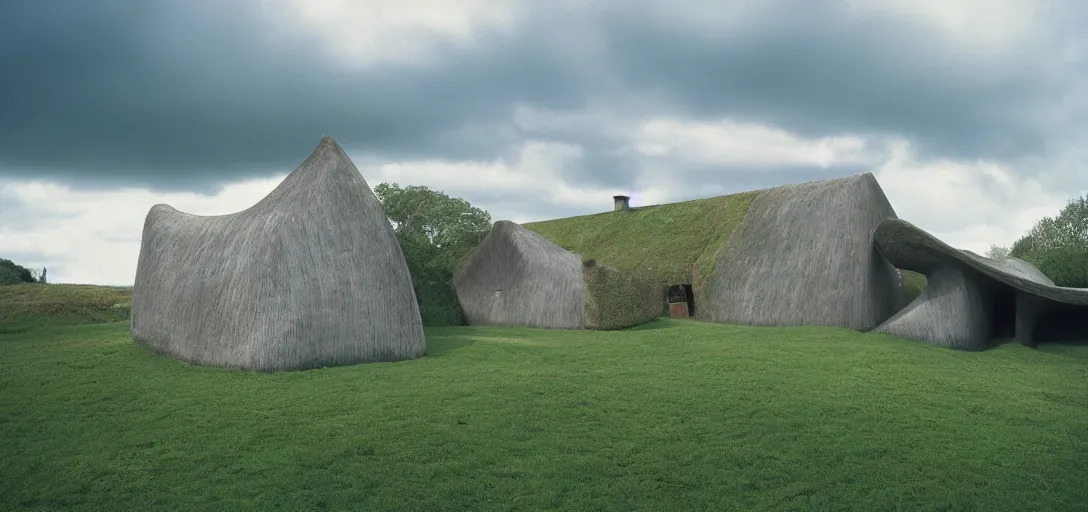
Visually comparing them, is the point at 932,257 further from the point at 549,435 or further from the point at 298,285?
the point at 298,285

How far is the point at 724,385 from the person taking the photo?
13.1m

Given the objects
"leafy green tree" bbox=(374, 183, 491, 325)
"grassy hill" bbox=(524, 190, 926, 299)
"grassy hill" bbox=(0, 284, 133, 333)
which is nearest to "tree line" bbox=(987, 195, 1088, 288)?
"grassy hill" bbox=(524, 190, 926, 299)

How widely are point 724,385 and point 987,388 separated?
5504 mm

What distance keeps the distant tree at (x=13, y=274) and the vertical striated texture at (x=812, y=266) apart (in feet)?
129

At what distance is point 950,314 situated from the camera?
19.8 metres

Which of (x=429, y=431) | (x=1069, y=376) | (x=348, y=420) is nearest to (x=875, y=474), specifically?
(x=429, y=431)

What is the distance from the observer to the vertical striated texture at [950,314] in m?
19.7

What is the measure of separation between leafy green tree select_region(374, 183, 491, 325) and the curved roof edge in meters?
15.3

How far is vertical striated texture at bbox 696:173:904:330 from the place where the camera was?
2325cm

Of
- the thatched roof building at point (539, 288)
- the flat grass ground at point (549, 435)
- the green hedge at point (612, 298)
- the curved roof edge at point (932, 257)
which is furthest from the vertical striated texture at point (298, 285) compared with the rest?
the curved roof edge at point (932, 257)

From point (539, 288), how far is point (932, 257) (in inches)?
499

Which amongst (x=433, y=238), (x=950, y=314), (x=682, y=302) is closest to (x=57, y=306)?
(x=433, y=238)

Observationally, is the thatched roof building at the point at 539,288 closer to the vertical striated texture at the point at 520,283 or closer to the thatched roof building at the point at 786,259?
the vertical striated texture at the point at 520,283

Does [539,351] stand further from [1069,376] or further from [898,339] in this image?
[1069,376]
